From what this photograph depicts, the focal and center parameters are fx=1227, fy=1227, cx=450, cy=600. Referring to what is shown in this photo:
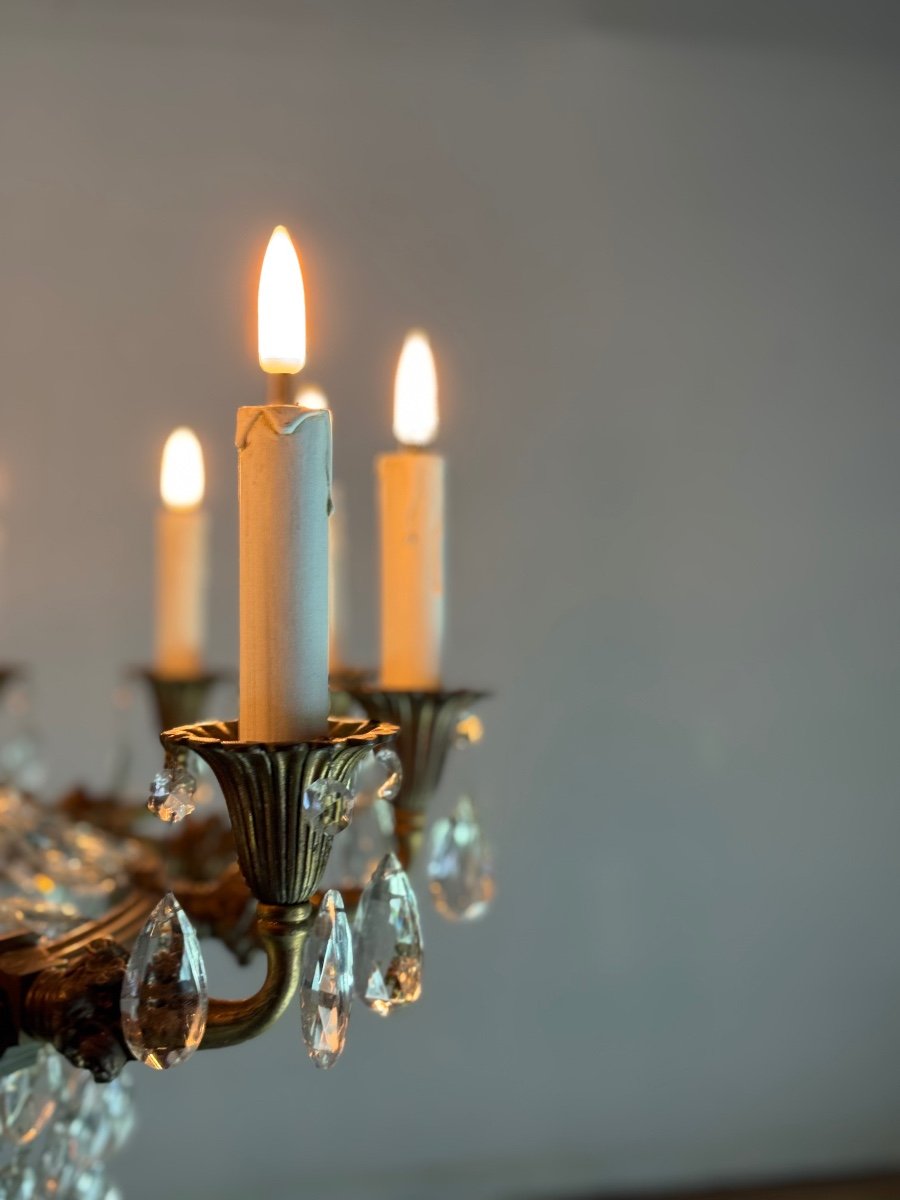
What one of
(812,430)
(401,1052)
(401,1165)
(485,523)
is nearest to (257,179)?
(485,523)

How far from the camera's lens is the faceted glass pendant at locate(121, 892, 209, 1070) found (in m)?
0.42

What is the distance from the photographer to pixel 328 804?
42 cm

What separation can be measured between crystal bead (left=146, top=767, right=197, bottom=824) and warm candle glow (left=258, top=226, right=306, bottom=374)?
0.15 metres

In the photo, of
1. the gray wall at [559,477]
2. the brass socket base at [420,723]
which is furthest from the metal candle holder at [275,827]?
the gray wall at [559,477]

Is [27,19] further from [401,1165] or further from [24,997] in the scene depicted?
[401,1165]

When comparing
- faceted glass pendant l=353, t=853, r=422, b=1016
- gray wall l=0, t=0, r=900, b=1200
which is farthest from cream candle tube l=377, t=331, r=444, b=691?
gray wall l=0, t=0, r=900, b=1200

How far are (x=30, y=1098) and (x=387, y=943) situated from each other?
24 centimetres

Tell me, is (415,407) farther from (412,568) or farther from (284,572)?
(284,572)

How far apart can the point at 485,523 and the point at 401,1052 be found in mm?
768

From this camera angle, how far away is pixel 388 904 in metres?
0.49

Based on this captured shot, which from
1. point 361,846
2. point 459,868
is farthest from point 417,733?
point 361,846

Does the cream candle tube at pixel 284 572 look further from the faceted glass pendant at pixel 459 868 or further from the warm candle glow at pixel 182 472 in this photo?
the warm candle glow at pixel 182 472

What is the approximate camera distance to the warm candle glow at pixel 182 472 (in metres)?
0.84

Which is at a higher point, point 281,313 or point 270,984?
point 281,313
